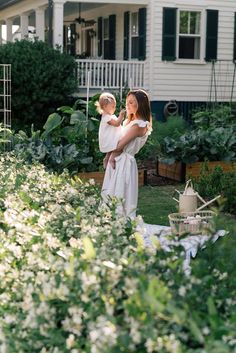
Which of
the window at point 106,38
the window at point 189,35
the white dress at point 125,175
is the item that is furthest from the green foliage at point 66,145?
the window at point 106,38

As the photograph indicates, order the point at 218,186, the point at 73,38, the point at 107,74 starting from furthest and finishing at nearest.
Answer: the point at 73,38 → the point at 107,74 → the point at 218,186

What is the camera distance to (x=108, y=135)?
8.41 meters

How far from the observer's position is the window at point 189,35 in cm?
2081

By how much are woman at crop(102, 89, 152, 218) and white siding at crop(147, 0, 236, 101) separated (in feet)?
40.9

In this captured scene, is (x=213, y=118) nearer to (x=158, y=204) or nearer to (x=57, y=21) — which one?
(x=57, y=21)

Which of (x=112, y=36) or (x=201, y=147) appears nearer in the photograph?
(x=201, y=147)

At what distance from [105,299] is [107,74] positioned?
58.1 feet

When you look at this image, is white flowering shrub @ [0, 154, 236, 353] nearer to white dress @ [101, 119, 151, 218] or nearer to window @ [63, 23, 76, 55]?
white dress @ [101, 119, 151, 218]

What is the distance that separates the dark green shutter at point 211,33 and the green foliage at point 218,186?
10266 mm

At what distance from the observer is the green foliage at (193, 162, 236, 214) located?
10211 mm

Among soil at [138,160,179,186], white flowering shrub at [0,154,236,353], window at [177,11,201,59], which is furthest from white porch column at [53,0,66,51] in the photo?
white flowering shrub at [0,154,236,353]

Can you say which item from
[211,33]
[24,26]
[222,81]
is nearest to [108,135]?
[211,33]

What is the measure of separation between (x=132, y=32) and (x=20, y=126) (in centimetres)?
530

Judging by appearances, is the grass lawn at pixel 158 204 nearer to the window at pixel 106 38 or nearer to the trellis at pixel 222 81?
the trellis at pixel 222 81
